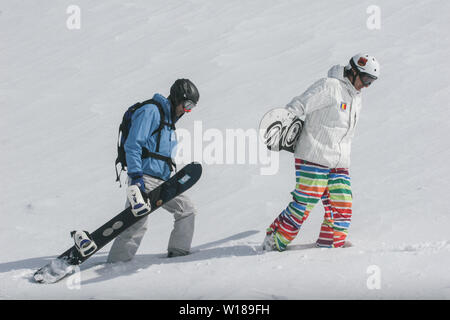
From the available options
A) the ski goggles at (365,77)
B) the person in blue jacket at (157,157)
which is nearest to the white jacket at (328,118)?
the ski goggles at (365,77)

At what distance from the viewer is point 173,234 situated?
237 inches

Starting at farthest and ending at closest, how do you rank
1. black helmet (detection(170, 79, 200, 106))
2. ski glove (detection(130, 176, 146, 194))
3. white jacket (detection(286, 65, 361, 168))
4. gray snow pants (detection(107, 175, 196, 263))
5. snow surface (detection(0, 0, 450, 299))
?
gray snow pants (detection(107, 175, 196, 263)), black helmet (detection(170, 79, 200, 106)), white jacket (detection(286, 65, 361, 168)), ski glove (detection(130, 176, 146, 194)), snow surface (detection(0, 0, 450, 299))

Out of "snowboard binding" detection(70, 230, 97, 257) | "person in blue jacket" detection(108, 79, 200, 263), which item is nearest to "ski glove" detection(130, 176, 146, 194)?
"person in blue jacket" detection(108, 79, 200, 263)

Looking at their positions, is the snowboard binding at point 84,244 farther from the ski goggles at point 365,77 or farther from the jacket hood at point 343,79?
the ski goggles at point 365,77

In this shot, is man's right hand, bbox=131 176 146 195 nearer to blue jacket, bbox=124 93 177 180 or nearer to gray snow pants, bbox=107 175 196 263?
blue jacket, bbox=124 93 177 180

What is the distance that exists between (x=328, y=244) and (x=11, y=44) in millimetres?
11189

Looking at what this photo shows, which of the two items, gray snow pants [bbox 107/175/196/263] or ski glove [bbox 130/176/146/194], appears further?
gray snow pants [bbox 107/175/196/263]

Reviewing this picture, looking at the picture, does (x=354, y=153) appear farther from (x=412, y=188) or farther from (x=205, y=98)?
(x=205, y=98)

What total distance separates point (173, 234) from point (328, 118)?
76.9 inches

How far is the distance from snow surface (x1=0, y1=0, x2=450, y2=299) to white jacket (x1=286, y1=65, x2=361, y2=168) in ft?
3.03

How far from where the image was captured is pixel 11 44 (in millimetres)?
14359

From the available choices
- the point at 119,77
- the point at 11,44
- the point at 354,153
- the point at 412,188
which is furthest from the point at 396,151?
the point at 11,44

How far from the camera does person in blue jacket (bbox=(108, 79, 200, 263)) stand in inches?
212

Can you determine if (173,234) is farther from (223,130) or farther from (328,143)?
(223,130)
